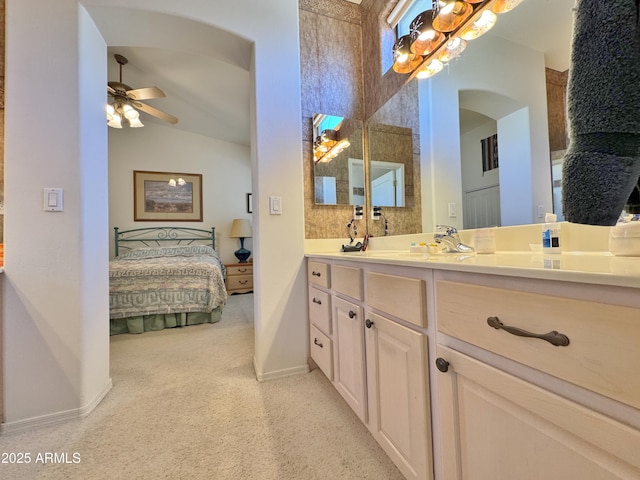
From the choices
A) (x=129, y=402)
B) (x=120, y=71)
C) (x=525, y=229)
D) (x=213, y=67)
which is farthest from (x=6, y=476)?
(x=120, y=71)

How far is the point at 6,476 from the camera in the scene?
3.41 feet

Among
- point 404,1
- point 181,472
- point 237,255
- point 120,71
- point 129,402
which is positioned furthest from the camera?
point 237,255

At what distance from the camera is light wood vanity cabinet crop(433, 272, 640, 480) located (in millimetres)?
398

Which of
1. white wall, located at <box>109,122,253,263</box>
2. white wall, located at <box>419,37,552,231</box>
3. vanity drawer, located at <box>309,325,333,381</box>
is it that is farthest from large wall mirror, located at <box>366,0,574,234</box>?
white wall, located at <box>109,122,253,263</box>

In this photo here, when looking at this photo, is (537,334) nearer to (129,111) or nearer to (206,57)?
(206,57)

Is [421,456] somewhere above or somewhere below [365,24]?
below

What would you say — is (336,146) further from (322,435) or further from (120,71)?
(120,71)

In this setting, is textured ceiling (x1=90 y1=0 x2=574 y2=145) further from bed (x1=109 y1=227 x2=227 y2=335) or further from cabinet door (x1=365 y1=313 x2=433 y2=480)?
bed (x1=109 y1=227 x2=227 y2=335)

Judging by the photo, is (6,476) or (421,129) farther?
(421,129)

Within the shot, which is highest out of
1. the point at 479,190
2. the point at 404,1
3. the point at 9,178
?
the point at 404,1

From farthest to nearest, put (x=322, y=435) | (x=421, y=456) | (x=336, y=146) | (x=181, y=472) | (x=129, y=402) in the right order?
(x=336, y=146), (x=129, y=402), (x=322, y=435), (x=181, y=472), (x=421, y=456)

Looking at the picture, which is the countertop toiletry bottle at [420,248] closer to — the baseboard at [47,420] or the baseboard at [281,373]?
the baseboard at [281,373]

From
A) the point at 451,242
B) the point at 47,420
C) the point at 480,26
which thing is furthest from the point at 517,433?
the point at 47,420

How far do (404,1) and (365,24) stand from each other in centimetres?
41
